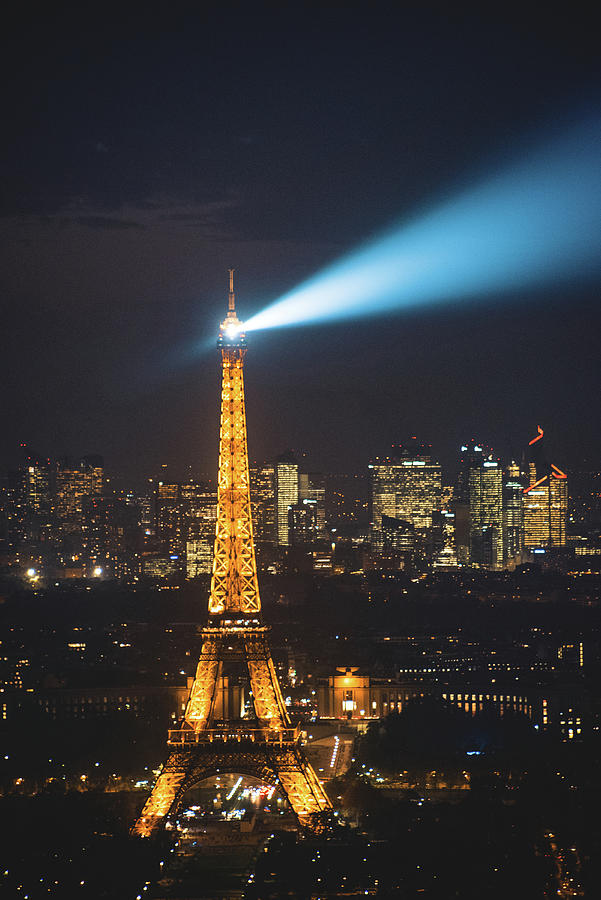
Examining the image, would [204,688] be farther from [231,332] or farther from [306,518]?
[306,518]

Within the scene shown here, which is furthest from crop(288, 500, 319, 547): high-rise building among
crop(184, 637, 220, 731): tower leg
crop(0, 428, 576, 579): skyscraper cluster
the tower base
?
the tower base

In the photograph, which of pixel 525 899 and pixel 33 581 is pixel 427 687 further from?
pixel 33 581

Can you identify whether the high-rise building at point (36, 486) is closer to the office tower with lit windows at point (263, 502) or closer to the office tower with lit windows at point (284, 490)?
the office tower with lit windows at point (263, 502)

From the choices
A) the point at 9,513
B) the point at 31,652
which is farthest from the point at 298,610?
the point at 9,513

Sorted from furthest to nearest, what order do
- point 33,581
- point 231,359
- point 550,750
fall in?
point 33,581, point 550,750, point 231,359

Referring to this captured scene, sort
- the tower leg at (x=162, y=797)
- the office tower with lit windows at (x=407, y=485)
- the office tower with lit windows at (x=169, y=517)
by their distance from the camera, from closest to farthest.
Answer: the tower leg at (x=162, y=797) < the office tower with lit windows at (x=169, y=517) < the office tower with lit windows at (x=407, y=485)

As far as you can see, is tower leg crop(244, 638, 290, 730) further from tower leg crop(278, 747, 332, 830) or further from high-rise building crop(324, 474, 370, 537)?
high-rise building crop(324, 474, 370, 537)

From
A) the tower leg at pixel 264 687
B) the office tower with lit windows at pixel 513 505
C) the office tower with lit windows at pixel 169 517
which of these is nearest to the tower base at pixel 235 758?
the tower leg at pixel 264 687
